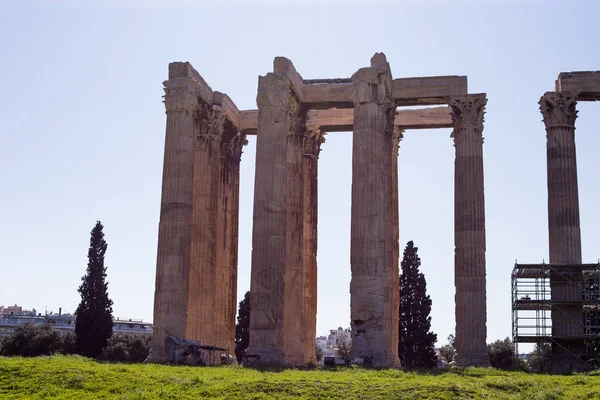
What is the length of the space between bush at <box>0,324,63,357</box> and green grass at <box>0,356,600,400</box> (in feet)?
175

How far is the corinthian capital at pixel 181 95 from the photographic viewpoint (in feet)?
165

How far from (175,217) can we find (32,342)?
156 ft

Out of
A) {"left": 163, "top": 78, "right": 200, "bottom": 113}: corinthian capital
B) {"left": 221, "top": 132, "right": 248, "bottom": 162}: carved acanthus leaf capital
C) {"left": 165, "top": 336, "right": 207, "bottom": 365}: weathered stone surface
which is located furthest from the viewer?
{"left": 221, "top": 132, "right": 248, "bottom": 162}: carved acanthus leaf capital

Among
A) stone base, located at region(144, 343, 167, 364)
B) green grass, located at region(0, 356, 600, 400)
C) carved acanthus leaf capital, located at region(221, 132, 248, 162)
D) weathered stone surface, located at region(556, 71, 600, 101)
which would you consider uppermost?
weathered stone surface, located at region(556, 71, 600, 101)

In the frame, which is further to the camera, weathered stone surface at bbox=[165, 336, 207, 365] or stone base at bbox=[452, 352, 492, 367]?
stone base at bbox=[452, 352, 492, 367]

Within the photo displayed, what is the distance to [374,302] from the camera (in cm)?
4541

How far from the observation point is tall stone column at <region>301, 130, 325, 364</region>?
183 ft

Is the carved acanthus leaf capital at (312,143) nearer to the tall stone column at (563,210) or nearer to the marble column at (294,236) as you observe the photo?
the marble column at (294,236)

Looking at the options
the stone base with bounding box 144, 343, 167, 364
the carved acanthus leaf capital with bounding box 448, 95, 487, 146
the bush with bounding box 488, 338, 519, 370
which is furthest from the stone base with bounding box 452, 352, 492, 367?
the bush with bounding box 488, 338, 519, 370

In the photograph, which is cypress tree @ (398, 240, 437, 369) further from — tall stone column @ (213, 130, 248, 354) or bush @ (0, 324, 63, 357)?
bush @ (0, 324, 63, 357)

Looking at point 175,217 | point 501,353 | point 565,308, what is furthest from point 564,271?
point 501,353

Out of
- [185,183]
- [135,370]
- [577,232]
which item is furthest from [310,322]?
[135,370]

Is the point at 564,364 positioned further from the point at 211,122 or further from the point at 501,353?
the point at 501,353

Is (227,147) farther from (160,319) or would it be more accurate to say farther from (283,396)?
(283,396)
